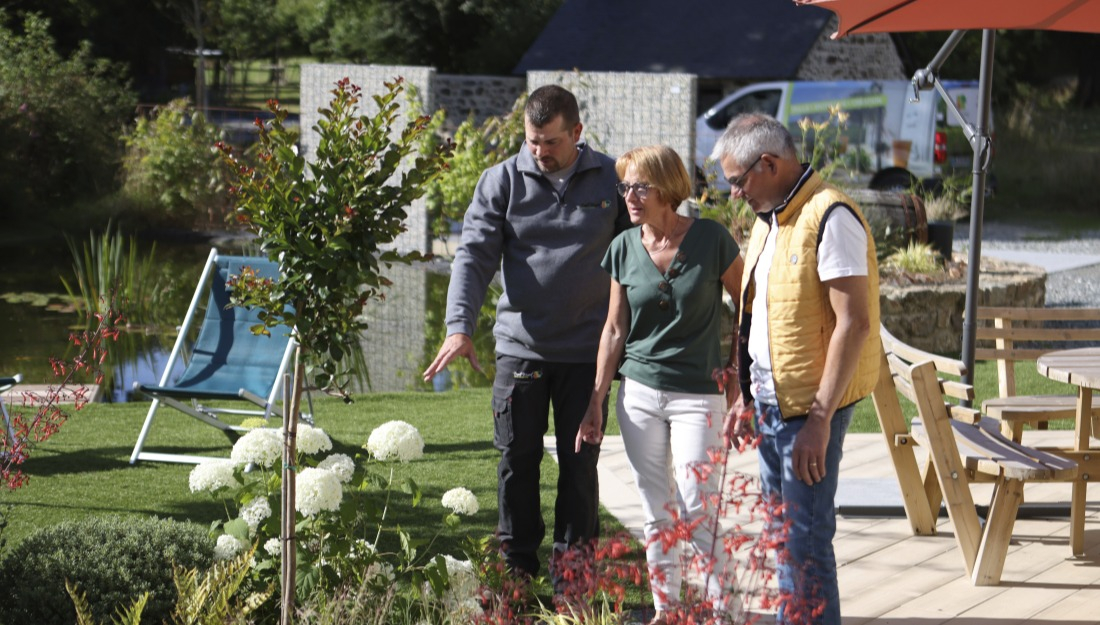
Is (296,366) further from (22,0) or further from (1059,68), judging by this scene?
(1059,68)

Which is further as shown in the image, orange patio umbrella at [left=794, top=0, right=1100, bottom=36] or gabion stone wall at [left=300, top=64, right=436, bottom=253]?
gabion stone wall at [left=300, top=64, right=436, bottom=253]

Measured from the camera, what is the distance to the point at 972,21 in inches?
170

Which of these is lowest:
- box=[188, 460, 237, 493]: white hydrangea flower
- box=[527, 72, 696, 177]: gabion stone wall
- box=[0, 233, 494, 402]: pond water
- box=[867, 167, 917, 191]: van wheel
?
box=[0, 233, 494, 402]: pond water

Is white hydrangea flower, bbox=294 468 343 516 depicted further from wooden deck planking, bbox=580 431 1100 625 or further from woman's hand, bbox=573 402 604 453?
wooden deck planking, bbox=580 431 1100 625

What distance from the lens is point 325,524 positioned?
3.40 metres

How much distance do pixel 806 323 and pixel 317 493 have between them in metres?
1.32

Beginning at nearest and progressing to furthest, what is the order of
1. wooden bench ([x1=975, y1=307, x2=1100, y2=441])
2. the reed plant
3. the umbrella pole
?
1. the umbrella pole
2. wooden bench ([x1=975, y1=307, x2=1100, y2=441])
3. the reed plant

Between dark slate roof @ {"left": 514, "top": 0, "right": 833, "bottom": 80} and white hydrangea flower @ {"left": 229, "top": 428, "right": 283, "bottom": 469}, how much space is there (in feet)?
75.1

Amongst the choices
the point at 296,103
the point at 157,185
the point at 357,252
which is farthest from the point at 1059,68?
the point at 357,252

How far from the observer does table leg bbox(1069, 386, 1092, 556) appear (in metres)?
4.45

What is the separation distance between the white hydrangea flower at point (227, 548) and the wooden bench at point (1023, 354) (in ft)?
10.1

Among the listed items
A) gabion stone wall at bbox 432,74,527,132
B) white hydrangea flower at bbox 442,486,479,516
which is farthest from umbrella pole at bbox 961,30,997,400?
gabion stone wall at bbox 432,74,527,132

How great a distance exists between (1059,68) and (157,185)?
2494cm

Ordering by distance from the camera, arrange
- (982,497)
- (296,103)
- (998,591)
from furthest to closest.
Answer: (296,103)
(982,497)
(998,591)
